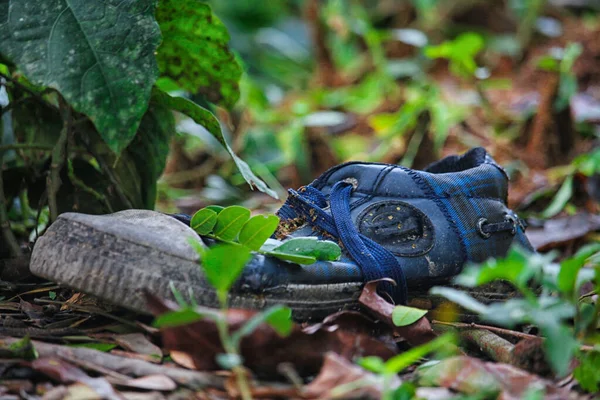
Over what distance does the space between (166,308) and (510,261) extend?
51 cm

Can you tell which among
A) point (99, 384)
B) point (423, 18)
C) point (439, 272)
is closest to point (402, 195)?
point (439, 272)

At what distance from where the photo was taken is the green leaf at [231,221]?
4.47 ft

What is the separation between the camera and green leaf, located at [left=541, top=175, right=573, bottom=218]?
2.55 m

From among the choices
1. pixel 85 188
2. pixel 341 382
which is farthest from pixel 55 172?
pixel 341 382

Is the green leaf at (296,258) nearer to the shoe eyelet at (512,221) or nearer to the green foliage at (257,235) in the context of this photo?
the green foliage at (257,235)

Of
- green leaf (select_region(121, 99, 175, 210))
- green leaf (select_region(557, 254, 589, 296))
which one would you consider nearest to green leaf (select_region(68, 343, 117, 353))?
green leaf (select_region(121, 99, 175, 210))

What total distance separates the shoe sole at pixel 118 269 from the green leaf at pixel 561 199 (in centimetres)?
154

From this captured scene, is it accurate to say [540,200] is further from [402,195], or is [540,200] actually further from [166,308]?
[166,308]

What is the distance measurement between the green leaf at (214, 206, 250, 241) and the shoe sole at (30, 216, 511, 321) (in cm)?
15

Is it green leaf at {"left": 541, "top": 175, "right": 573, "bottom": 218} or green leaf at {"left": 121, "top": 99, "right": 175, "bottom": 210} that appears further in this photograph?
green leaf at {"left": 541, "top": 175, "right": 573, "bottom": 218}

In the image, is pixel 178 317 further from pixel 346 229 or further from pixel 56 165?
pixel 56 165

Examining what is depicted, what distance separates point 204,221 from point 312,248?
21 centimetres

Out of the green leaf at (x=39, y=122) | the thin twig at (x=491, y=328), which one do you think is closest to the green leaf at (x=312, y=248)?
the thin twig at (x=491, y=328)

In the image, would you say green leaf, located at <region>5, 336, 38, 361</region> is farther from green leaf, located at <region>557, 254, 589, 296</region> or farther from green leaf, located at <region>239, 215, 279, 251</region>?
green leaf, located at <region>557, 254, 589, 296</region>
